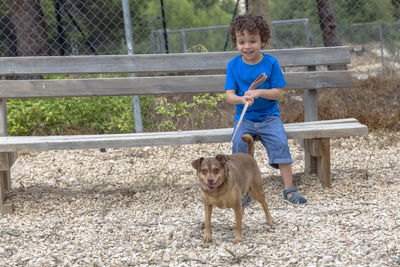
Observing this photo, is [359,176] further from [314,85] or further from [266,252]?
[266,252]

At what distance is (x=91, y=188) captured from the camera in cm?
477

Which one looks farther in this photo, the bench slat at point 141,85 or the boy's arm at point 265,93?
the bench slat at point 141,85

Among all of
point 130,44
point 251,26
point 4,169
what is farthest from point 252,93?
point 130,44

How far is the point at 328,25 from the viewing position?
920cm

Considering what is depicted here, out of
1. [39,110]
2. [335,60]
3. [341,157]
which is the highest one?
[335,60]

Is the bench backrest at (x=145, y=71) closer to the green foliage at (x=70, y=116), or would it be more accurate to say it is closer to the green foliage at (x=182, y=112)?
the green foliage at (x=182, y=112)

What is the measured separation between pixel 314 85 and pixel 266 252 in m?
2.29

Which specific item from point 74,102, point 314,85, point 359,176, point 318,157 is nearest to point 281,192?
point 318,157

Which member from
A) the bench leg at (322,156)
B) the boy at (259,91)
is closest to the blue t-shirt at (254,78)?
the boy at (259,91)

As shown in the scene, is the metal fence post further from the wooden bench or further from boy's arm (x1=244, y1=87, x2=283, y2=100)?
boy's arm (x1=244, y1=87, x2=283, y2=100)

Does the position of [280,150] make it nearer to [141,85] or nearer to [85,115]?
[141,85]

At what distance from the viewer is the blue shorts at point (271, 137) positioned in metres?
4.11

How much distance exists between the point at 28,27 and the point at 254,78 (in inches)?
212

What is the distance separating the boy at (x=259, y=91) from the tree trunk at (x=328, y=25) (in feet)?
17.1
